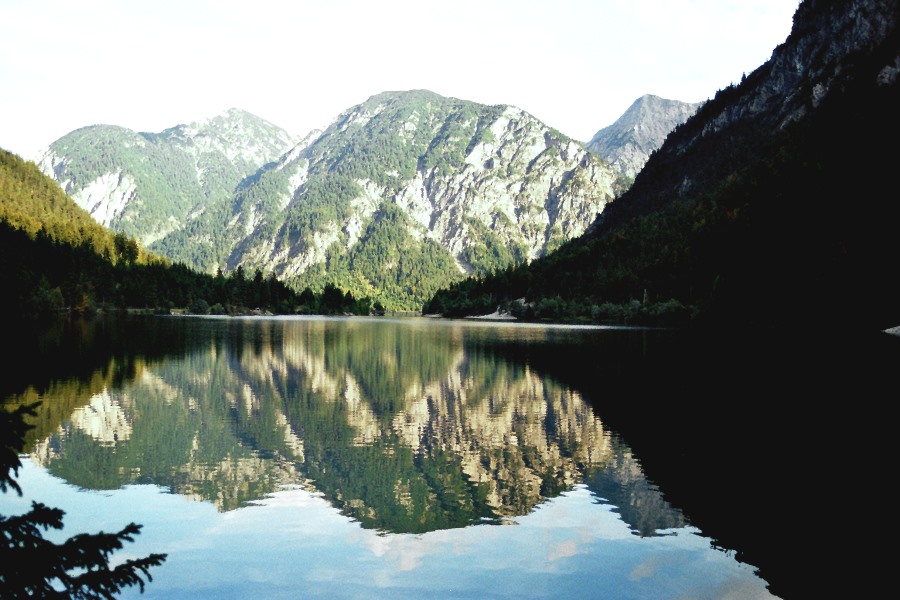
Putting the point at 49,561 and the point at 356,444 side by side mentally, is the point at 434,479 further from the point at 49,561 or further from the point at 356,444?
the point at 49,561

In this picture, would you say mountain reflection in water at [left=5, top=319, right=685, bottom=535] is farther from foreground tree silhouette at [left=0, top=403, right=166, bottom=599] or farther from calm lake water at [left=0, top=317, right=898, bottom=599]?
foreground tree silhouette at [left=0, top=403, right=166, bottom=599]

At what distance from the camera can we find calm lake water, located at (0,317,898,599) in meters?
17.0

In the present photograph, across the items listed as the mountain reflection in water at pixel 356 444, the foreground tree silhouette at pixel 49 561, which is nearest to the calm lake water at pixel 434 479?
the mountain reflection in water at pixel 356 444

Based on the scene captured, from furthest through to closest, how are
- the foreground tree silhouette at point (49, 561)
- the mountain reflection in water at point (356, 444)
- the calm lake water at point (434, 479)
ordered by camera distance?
the mountain reflection in water at point (356, 444), the calm lake water at point (434, 479), the foreground tree silhouette at point (49, 561)

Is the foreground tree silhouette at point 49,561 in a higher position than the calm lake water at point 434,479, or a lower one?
higher

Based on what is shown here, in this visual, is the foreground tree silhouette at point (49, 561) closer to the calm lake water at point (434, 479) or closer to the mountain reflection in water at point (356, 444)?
the calm lake water at point (434, 479)

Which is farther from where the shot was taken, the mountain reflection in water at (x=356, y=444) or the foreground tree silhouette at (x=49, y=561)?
the mountain reflection in water at (x=356, y=444)

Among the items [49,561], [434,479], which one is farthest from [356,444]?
[49,561]

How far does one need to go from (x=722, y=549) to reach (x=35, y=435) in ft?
94.2

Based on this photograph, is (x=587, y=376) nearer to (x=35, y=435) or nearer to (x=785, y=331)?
(x=35, y=435)

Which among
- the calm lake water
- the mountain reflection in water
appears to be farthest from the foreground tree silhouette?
the mountain reflection in water

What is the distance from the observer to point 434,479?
25.6 metres

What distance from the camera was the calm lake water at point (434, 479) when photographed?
17.0 meters

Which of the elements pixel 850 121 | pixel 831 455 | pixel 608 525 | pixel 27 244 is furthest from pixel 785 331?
pixel 27 244
